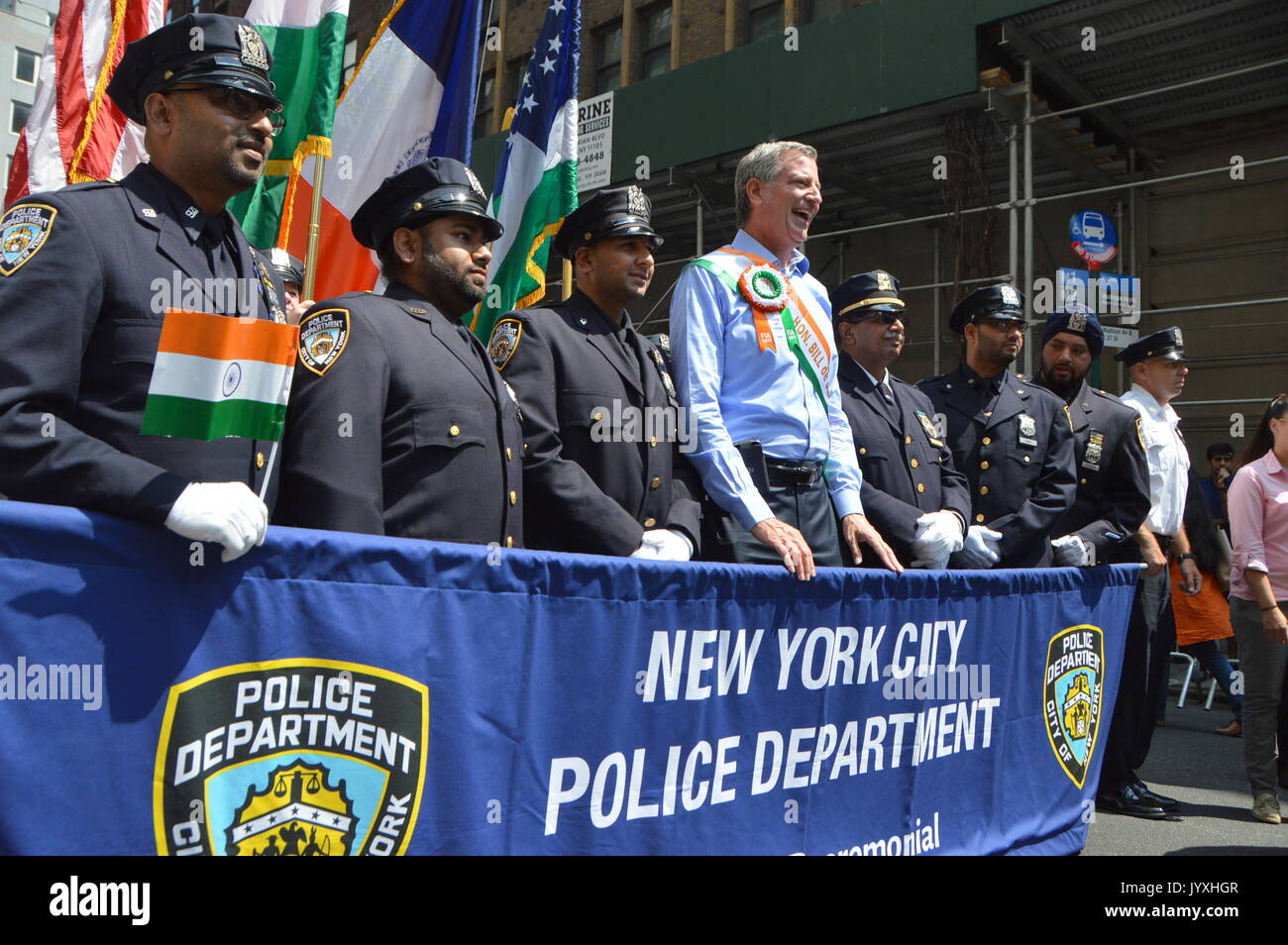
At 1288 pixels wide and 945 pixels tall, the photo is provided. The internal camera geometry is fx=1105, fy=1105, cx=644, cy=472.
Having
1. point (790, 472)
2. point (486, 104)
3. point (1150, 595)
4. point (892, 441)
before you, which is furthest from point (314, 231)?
point (486, 104)

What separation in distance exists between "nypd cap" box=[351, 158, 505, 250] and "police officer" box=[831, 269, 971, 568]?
6.00 ft

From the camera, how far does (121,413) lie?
222 cm

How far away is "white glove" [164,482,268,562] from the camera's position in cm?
183

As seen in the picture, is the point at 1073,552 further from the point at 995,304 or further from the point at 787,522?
the point at 787,522

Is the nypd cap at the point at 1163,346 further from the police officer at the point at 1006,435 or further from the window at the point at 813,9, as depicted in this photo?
the window at the point at 813,9

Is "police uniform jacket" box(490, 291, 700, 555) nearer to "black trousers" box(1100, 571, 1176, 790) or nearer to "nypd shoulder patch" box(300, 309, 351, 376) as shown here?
"nypd shoulder patch" box(300, 309, 351, 376)

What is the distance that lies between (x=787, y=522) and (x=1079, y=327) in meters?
2.64

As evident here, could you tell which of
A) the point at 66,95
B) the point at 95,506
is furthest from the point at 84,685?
the point at 66,95

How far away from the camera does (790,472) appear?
11.5 ft

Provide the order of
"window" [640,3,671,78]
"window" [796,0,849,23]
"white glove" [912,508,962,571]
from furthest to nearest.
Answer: "window" [640,3,671,78] < "window" [796,0,849,23] < "white glove" [912,508,962,571]

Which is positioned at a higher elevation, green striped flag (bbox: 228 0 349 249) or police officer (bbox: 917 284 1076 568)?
green striped flag (bbox: 228 0 349 249)

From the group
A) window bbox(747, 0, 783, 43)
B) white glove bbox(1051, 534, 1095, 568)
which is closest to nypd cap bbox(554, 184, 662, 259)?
white glove bbox(1051, 534, 1095, 568)

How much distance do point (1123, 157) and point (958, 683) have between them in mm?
12081
